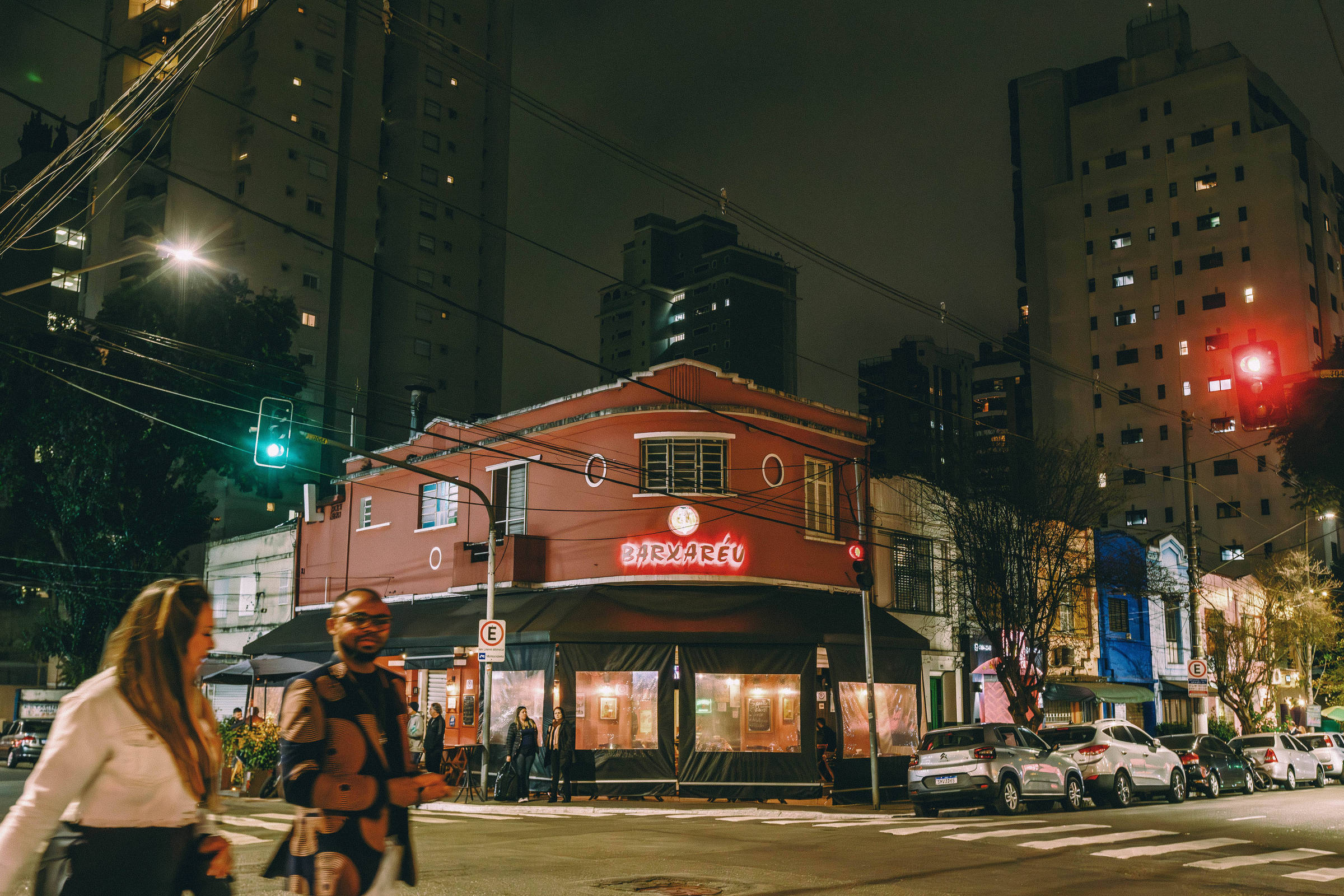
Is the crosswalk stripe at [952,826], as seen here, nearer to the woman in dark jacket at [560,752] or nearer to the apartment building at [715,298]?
the woman in dark jacket at [560,752]

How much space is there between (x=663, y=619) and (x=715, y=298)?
308ft

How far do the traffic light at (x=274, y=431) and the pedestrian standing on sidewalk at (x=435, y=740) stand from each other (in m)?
8.41

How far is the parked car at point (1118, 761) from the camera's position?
2156 cm

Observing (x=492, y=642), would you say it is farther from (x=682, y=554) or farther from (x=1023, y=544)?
(x=1023, y=544)

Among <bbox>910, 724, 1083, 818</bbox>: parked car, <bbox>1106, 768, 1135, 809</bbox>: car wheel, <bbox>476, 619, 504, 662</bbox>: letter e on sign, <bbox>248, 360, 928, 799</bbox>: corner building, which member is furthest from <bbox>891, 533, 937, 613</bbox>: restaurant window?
<bbox>476, 619, 504, 662</bbox>: letter e on sign

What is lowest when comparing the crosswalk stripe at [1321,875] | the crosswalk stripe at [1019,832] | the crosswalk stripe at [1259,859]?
the crosswalk stripe at [1019,832]

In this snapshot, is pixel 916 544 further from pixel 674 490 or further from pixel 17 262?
pixel 17 262

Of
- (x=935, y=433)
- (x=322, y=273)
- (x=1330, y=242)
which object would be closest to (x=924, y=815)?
(x=322, y=273)

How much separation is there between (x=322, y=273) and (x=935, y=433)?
224 feet

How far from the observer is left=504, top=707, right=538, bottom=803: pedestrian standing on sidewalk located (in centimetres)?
2206

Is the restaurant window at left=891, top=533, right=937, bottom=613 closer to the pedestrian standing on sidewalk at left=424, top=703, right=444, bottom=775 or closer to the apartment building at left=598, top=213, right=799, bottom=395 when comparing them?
the pedestrian standing on sidewalk at left=424, top=703, right=444, bottom=775

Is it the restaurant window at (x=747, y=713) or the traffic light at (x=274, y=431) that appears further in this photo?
the restaurant window at (x=747, y=713)

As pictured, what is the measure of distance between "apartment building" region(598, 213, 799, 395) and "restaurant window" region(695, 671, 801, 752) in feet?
291

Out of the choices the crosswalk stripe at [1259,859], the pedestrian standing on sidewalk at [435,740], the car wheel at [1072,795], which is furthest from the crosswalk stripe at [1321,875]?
the pedestrian standing on sidewalk at [435,740]
